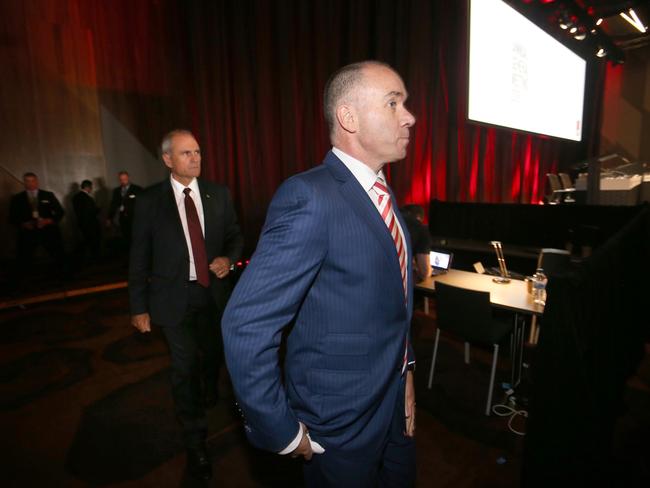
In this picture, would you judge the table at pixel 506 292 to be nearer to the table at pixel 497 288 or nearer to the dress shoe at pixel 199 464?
the table at pixel 497 288

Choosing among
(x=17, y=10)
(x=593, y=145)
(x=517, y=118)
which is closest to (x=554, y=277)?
(x=517, y=118)

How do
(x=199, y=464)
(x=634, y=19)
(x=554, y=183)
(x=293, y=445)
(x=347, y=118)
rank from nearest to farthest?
(x=293, y=445), (x=347, y=118), (x=199, y=464), (x=634, y=19), (x=554, y=183)

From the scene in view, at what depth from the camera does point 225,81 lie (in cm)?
446

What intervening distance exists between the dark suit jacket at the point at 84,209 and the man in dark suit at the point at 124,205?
11.4 inches

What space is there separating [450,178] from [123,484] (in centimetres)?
656

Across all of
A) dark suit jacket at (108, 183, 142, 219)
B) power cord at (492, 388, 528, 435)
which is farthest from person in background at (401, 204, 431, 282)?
dark suit jacket at (108, 183, 142, 219)

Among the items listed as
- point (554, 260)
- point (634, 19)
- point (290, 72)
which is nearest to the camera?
point (554, 260)

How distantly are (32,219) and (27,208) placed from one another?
0.53 feet

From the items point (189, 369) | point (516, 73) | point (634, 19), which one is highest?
point (634, 19)

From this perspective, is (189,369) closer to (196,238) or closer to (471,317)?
(196,238)

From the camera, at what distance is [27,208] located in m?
5.46

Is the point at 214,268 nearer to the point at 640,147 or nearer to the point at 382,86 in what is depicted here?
the point at 382,86

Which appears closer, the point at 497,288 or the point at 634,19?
the point at 497,288

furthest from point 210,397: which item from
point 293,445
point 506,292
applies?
point 506,292
